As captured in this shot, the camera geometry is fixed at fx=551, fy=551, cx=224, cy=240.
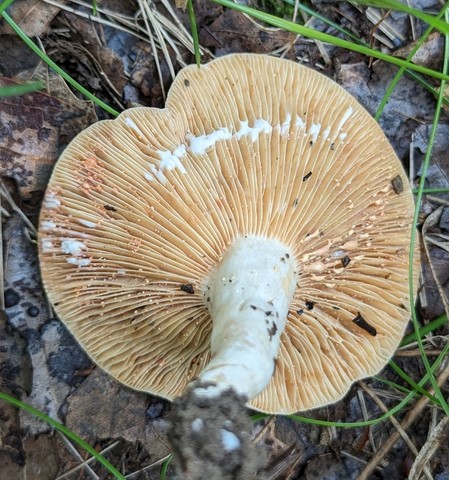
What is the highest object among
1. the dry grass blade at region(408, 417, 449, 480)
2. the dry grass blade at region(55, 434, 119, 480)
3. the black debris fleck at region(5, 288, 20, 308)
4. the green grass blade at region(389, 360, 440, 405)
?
the green grass blade at region(389, 360, 440, 405)

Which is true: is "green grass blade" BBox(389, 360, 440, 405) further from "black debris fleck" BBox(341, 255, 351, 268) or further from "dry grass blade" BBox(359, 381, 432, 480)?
"black debris fleck" BBox(341, 255, 351, 268)

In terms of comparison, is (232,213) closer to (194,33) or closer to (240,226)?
(240,226)

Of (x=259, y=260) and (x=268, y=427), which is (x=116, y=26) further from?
(x=268, y=427)

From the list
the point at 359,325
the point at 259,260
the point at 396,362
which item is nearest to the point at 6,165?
the point at 259,260

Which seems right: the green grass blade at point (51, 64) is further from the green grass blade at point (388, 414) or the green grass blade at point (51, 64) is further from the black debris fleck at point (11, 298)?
the green grass blade at point (388, 414)

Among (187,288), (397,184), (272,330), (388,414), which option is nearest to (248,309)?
(272,330)

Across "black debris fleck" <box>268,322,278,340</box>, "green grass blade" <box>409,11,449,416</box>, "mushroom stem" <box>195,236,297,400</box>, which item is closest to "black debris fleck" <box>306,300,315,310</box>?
"mushroom stem" <box>195,236,297,400</box>
